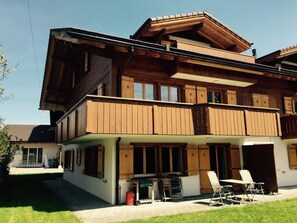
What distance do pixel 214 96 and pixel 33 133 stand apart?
28493 millimetres

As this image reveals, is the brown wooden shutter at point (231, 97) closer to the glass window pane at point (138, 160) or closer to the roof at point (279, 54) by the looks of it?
the roof at point (279, 54)

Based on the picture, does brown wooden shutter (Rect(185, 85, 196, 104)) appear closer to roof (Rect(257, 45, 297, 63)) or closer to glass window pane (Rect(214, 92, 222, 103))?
glass window pane (Rect(214, 92, 222, 103))

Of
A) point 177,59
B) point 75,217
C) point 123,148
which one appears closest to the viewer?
point 75,217

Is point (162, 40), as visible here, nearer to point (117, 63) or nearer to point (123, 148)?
point (117, 63)

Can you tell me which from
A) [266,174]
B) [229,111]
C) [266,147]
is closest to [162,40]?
[229,111]

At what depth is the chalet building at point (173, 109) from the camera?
9594 mm

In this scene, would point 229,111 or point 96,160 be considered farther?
point 96,160

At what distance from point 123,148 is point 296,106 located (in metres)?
12.2

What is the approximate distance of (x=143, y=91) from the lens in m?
11.5

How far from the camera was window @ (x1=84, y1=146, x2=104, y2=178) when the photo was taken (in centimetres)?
1151

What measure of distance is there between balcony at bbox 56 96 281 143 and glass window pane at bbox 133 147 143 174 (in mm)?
2138

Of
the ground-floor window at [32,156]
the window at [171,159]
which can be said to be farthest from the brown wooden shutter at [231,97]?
the ground-floor window at [32,156]

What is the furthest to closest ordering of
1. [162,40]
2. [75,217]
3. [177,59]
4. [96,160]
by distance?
[162,40] → [96,160] → [177,59] → [75,217]

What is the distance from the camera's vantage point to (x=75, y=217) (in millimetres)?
8109
